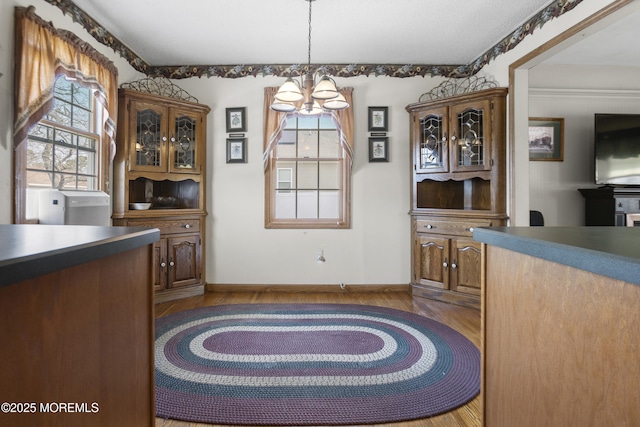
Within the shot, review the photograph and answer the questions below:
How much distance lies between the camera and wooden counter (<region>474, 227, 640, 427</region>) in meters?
0.63

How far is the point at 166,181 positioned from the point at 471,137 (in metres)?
3.44

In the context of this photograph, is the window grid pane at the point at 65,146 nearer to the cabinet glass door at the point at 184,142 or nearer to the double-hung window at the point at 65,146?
Result: the double-hung window at the point at 65,146

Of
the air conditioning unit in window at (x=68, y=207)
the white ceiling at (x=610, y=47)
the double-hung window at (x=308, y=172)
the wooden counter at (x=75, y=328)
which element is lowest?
the wooden counter at (x=75, y=328)

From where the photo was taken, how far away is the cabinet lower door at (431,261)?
3588 millimetres

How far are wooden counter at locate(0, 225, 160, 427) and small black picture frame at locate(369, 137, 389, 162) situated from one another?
10.4 ft

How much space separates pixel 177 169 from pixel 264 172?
941 millimetres

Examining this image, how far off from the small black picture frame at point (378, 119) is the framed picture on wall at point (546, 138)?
1.94 metres

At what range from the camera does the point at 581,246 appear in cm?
78

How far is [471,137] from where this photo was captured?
11.4 feet

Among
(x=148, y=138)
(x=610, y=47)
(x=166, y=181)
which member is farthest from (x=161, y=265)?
(x=610, y=47)

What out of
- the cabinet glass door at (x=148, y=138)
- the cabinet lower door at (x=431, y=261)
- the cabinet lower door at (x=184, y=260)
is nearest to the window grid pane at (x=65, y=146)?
the cabinet glass door at (x=148, y=138)

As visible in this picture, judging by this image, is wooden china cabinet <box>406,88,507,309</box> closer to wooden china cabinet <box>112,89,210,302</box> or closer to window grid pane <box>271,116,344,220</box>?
window grid pane <box>271,116,344,220</box>

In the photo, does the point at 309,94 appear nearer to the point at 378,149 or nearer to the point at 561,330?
the point at 378,149

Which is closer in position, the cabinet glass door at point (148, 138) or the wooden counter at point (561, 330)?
the wooden counter at point (561, 330)
